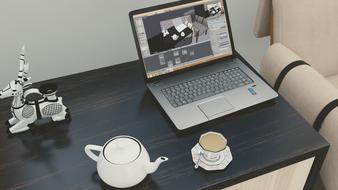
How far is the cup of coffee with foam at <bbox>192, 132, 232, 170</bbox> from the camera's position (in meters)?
0.90

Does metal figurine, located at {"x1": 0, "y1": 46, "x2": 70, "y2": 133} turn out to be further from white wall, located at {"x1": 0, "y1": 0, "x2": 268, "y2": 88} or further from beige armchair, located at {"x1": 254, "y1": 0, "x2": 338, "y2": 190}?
beige armchair, located at {"x1": 254, "y1": 0, "x2": 338, "y2": 190}

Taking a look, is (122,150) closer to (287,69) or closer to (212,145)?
(212,145)

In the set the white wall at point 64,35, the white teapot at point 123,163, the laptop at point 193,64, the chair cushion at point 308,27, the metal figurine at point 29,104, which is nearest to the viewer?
the white teapot at point 123,163

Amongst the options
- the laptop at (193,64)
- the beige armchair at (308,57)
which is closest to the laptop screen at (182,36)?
the laptop at (193,64)

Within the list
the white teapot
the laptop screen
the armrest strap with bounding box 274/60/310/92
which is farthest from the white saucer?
the armrest strap with bounding box 274/60/310/92

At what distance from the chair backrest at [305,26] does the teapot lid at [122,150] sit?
757 millimetres

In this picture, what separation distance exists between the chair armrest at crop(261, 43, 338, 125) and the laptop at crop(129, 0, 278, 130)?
0.12m

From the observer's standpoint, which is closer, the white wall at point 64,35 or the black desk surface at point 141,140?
the black desk surface at point 141,140

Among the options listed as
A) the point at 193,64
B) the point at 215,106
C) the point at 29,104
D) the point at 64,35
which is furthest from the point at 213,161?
the point at 64,35

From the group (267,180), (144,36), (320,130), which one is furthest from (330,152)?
(144,36)

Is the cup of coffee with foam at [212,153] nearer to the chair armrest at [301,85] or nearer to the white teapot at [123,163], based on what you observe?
the white teapot at [123,163]

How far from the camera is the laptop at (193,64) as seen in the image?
1.07m

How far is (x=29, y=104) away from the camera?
98 cm

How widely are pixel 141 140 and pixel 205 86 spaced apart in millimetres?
275
